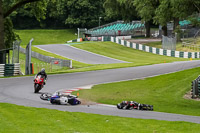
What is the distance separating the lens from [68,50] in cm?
6119

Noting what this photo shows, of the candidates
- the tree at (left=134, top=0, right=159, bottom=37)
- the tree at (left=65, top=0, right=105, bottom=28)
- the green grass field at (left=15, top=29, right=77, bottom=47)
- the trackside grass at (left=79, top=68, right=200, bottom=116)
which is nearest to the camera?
the trackside grass at (left=79, top=68, right=200, bottom=116)

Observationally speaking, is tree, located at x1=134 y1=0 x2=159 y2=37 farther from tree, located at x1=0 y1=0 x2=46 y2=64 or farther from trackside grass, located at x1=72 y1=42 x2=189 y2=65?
tree, located at x1=0 y1=0 x2=46 y2=64

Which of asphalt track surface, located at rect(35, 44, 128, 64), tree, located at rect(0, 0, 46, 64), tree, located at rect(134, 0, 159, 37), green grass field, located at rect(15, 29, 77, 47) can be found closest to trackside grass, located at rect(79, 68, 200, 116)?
tree, located at rect(0, 0, 46, 64)

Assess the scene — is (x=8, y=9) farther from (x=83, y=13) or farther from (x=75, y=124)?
(x=83, y=13)

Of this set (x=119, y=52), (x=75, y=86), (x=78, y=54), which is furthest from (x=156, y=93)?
(x=119, y=52)

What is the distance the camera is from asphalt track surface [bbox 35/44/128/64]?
172ft

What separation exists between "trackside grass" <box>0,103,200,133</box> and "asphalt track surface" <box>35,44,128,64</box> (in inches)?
1418

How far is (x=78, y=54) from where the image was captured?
5800 cm

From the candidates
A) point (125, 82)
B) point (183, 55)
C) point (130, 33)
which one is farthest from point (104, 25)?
point (125, 82)

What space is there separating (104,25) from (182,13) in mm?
43568

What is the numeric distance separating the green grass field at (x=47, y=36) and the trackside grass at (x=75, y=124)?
248ft

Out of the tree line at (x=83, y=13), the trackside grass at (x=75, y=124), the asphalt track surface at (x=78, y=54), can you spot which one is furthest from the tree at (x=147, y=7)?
the trackside grass at (x=75, y=124)

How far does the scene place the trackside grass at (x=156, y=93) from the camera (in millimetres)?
19453

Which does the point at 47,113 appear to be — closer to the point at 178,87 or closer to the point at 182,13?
the point at 178,87
